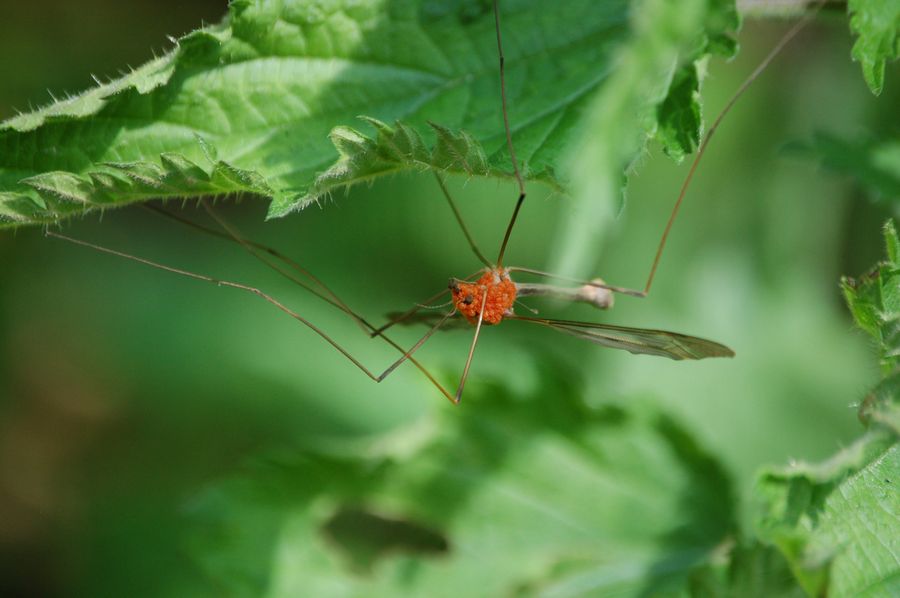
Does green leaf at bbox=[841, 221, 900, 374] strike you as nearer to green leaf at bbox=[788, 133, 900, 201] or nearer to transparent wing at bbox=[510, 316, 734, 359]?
transparent wing at bbox=[510, 316, 734, 359]

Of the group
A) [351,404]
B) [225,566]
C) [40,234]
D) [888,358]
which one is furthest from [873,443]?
[40,234]

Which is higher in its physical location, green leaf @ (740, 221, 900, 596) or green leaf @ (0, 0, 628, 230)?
green leaf @ (0, 0, 628, 230)

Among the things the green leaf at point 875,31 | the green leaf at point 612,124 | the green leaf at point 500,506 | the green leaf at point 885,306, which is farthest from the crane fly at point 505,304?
the green leaf at point 612,124

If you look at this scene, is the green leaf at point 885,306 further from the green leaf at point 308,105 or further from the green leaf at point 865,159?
the green leaf at point 865,159

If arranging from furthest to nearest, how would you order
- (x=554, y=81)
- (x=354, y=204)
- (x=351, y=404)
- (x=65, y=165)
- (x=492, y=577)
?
(x=354, y=204)
(x=351, y=404)
(x=492, y=577)
(x=554, y=81)
(x=65, y=165)

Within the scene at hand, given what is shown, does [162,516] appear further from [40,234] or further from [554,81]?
[554,81]

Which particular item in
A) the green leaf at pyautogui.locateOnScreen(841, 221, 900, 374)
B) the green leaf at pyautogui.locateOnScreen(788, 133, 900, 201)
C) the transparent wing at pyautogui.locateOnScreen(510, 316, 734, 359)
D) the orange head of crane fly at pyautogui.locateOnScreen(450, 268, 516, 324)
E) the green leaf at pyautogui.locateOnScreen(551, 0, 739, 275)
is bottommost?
the green leaf at pyautogui.locateOnScreen(551, 0, 739, 275)

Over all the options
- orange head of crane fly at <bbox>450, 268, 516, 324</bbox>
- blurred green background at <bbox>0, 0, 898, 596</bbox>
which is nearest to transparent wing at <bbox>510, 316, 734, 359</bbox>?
orange head of crane fly at <bbox>450, 268, 516, 324</bbox>
